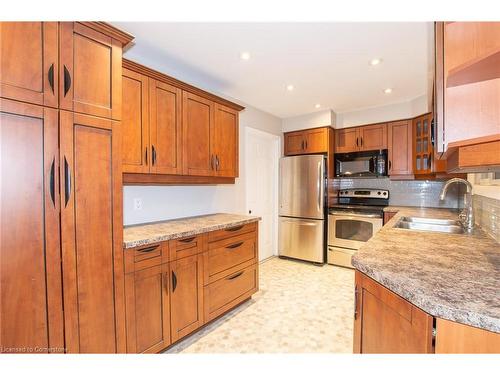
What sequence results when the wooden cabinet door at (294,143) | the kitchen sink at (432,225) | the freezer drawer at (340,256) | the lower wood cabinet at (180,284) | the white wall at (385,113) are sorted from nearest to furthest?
the lower wood cabinet at (180,284), the kitchen sink at (432,225), the white wall at (385,113), the freezer drawer at (340,256), the wooden cabinet door at (294,143)

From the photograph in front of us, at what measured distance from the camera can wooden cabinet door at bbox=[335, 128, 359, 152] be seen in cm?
371

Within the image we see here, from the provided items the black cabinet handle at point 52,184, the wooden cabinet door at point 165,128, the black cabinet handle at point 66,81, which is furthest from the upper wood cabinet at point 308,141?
the black cabinet handle at point 52,184

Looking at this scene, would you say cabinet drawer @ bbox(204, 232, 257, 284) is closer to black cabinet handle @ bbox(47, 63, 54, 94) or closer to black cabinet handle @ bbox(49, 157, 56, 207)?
black cabinet handle @ bbox(49, 157, 56, 207)

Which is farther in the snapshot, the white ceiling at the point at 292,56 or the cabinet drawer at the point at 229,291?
the cabinet drawer at the point at 229,291

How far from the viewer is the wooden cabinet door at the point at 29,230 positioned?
1085mm

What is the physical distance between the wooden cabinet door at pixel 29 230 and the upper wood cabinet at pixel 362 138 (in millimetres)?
3633

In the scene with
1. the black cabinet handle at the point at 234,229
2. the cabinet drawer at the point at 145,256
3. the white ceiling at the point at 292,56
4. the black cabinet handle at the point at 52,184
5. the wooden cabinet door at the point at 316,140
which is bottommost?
the cabinet drawer at the point at 145,256

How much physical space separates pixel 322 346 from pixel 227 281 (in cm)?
94

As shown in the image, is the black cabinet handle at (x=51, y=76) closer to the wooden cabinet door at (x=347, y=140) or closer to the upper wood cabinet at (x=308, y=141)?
the upper wood cabinet at (x=308, y=141)

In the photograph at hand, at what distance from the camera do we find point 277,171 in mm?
4078

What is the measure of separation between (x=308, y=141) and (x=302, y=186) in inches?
29.6

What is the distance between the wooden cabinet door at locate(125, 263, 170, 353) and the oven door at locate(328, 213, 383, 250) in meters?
2.64

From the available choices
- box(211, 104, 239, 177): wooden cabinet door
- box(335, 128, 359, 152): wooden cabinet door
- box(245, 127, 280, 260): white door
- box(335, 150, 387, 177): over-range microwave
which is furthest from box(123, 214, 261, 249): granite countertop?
box(335, 128, 359, 152): wooden cabinet door
